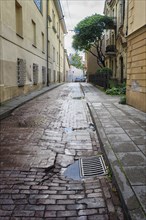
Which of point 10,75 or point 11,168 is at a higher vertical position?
point 10,75

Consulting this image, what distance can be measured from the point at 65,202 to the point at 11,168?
1.27 meters

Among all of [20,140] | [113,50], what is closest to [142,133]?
[20,140]

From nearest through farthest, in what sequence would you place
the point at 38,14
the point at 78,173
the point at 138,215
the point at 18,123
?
the point at 138,215 → the point at 78,173 → the point at 18,123 → the point at 38,14

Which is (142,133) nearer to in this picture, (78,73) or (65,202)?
(65,202)

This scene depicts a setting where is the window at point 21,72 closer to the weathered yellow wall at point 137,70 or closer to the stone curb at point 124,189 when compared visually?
the weathered yellow wall at point 137,70

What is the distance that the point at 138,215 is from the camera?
2.35m

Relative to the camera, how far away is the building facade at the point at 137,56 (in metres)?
8.28

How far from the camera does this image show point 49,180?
3455 mm

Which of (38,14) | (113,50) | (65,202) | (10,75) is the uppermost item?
(38,14)

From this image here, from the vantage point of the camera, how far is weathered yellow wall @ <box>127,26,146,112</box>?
8359 mm

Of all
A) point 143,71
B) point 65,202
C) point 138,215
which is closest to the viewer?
point 138,215

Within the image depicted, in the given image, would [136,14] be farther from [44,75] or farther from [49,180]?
[44,75]

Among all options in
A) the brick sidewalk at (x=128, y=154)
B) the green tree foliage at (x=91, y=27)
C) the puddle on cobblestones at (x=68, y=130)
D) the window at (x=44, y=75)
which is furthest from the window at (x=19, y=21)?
the green tree foliage at (x=91, y=27)

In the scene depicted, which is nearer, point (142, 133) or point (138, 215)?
point (138, 215)
